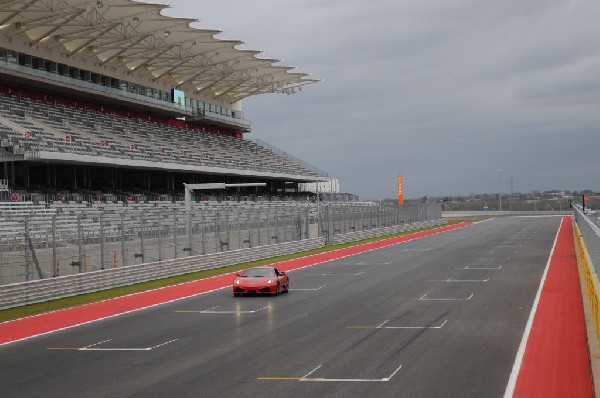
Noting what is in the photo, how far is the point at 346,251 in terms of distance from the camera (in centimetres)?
5234

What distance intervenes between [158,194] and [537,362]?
4944 cm

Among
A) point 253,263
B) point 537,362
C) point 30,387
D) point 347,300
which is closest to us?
point 30,387

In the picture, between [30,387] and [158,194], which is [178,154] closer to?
[158,194]

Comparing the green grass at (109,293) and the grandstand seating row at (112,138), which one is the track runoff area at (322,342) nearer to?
the green grass at (109,293)

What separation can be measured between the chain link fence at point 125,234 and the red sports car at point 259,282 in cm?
555

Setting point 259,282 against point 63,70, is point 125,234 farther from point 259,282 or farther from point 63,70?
point 63,70

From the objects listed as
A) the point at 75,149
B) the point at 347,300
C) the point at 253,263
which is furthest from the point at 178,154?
the point at 347,300

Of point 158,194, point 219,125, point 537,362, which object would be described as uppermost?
point 219,125

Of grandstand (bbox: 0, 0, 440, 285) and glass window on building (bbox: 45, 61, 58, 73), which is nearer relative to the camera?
grandstand (bbox: 0, 0, 440, 285)

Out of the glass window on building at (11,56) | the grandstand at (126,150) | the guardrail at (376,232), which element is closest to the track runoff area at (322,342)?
the grandstand at (126,150)

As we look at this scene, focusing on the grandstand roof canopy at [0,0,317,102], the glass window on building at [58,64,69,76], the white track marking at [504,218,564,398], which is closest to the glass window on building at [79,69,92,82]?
the grandstand roof canopy at [0,0,317,102]

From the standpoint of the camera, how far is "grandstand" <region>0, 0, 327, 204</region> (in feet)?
162

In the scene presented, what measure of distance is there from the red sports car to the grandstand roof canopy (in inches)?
1053

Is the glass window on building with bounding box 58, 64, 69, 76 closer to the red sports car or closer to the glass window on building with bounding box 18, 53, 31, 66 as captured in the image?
the glass window on building with bounding box 18, 53, 31, 66
